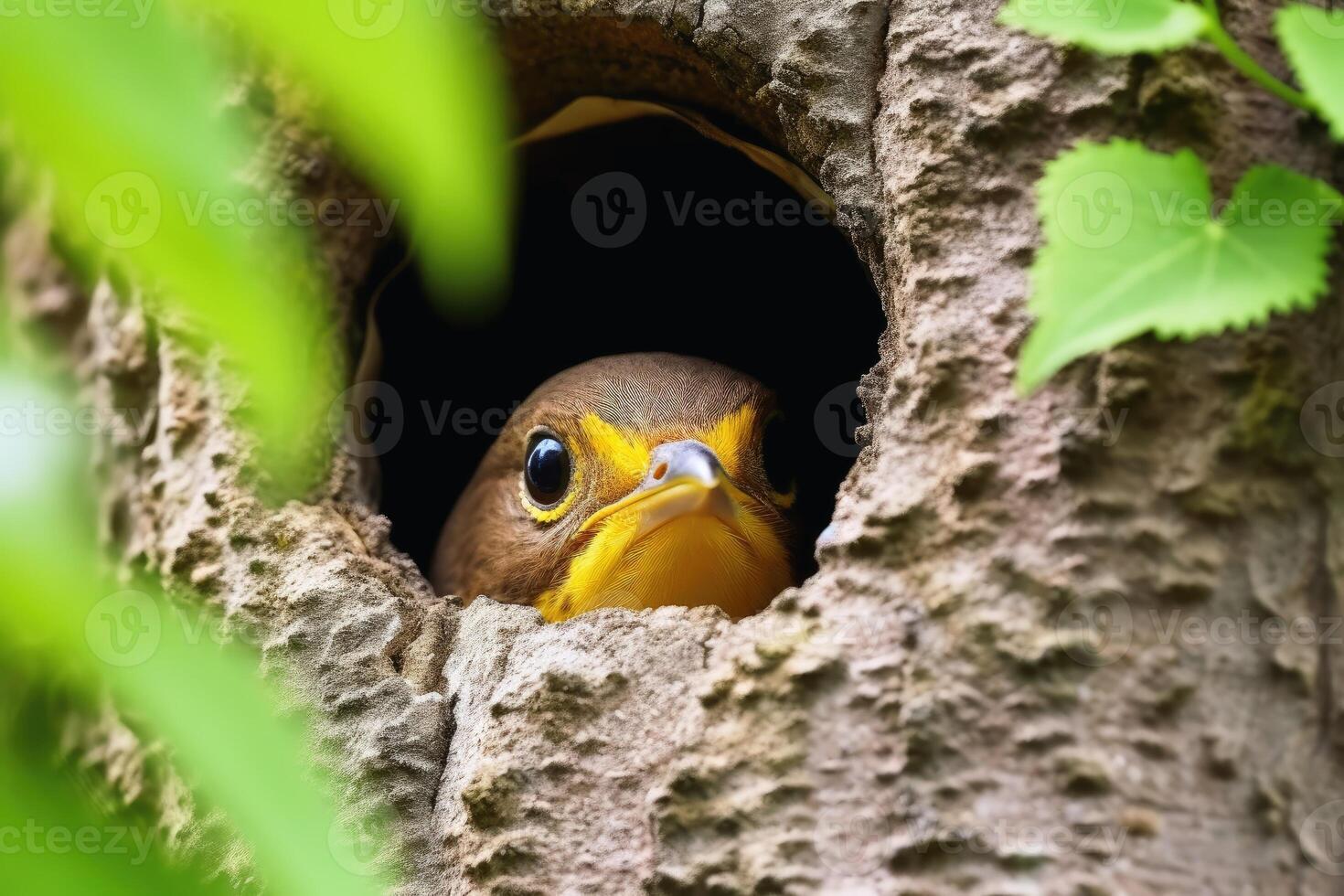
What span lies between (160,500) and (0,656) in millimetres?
1786

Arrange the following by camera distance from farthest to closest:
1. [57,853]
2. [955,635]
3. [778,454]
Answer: [778,454]
[955,635]
[57,853]

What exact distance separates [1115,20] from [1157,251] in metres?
0.35

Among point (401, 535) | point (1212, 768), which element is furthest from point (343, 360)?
point (1212, 768)

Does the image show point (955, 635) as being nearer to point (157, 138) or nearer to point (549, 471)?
point (157, 138)

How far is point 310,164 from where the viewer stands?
3320mm

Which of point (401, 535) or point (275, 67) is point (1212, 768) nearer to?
point (275, 67)

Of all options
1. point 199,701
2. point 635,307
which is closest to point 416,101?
point 199,701

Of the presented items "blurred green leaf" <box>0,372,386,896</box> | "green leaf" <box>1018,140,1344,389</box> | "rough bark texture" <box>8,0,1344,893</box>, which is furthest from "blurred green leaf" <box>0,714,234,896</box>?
"green leaf" <box>1018,140,1344,389</box>

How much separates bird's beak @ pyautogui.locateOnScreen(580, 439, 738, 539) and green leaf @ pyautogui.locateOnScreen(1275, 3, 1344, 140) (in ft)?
5.47

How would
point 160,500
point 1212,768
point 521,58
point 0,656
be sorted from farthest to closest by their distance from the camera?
point 521,58 < point 160,500 < point 1212,768 < point 0,656

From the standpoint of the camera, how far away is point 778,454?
3898 millimetres

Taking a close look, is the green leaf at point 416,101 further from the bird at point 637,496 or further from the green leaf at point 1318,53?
the bird at point 637,496

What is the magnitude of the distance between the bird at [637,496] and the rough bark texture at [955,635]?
0.56m

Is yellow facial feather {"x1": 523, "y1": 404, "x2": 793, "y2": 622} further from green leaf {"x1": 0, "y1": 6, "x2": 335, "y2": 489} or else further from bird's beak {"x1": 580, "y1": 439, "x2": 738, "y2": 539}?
green leaf {"x1": 0, "y1": 6, "x2": 335, "y2": 489}
